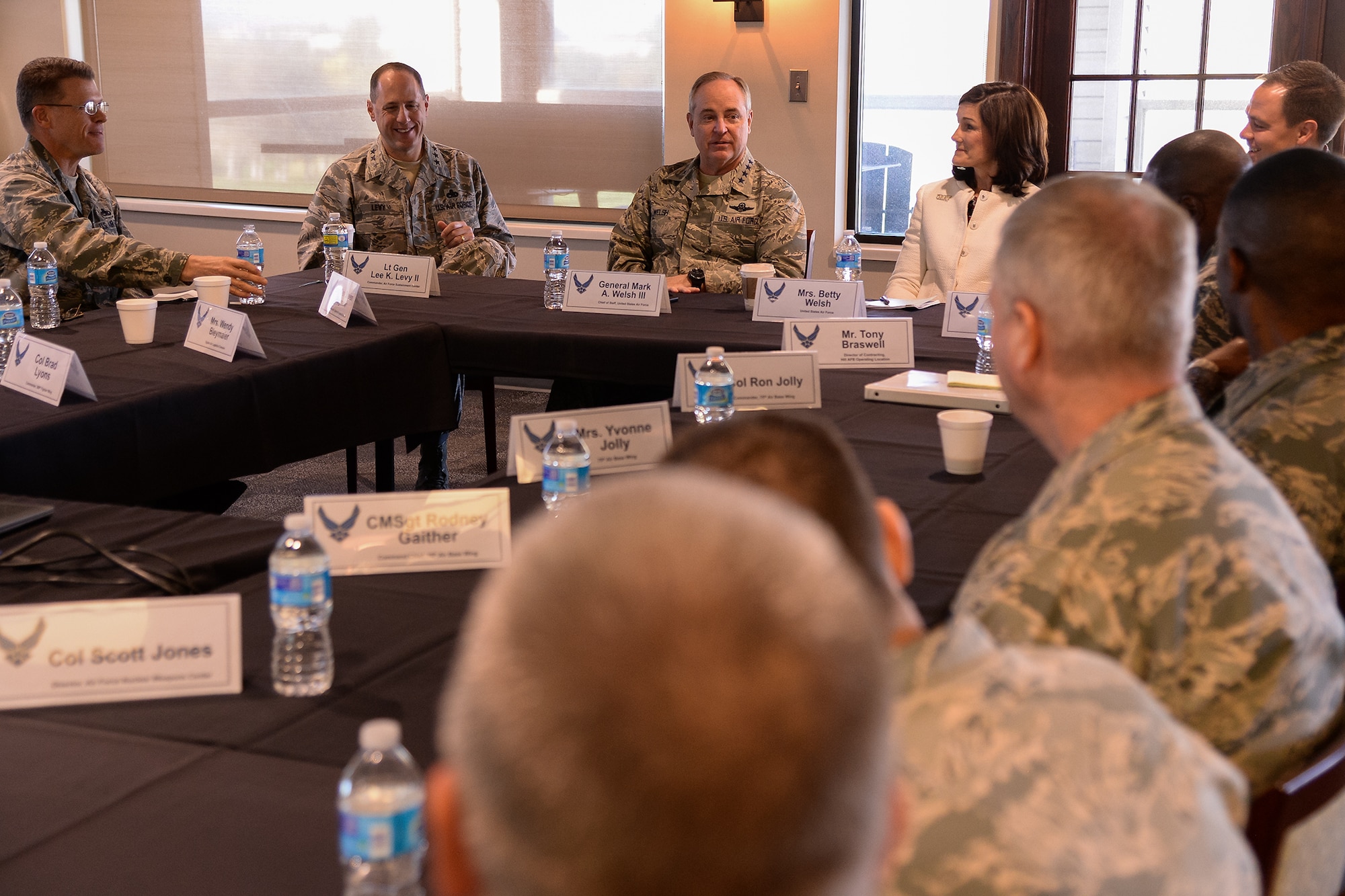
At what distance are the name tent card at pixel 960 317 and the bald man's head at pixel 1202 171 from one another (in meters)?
0.80

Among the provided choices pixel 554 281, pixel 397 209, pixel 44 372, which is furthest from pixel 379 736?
pixel 397 209

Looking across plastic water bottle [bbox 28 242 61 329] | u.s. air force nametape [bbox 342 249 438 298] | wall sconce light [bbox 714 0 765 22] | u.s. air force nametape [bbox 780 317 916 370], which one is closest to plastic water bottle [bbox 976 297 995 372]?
u.s. air force nametape [bbox 780 317 916 370]

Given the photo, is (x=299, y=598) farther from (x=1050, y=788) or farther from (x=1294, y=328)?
(x=1294, y=328)

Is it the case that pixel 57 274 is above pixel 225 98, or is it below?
below

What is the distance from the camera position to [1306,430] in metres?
1.67

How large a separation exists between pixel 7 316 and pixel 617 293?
5.06 feet

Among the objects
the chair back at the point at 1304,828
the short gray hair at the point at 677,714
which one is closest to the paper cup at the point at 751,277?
the chair back at the point at 1304,828

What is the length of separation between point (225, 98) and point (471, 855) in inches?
274

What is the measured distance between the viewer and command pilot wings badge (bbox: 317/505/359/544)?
1.69 m

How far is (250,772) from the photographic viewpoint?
1.18 metres

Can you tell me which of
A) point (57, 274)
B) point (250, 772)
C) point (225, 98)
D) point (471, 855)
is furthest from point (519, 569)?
point (225, 98)

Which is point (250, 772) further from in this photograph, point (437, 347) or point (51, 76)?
point (51, 76)

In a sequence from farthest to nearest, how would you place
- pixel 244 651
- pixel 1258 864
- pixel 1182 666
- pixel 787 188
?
pixel 787 188 → pixel 244 651 → pixel 1182 666 → pixel 1258 864

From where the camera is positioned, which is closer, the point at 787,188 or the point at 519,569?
the point at 519,569
